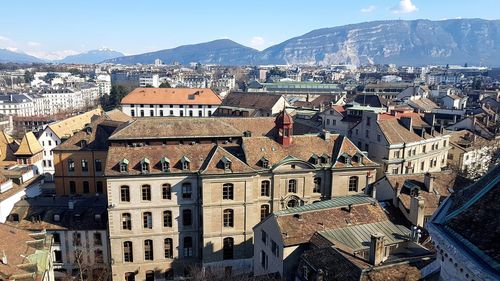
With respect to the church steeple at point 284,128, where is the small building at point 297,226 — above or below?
below

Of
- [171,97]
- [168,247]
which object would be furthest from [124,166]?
[171,97]

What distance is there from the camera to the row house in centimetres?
12788

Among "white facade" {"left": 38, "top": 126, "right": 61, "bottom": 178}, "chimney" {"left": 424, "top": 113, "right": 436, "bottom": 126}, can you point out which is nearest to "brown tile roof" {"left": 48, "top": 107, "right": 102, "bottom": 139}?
"white facade" {"left": 38, "top": 126, "right": 61, "bottom": 178}

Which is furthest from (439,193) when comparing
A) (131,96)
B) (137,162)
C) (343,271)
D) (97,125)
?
(131,96)

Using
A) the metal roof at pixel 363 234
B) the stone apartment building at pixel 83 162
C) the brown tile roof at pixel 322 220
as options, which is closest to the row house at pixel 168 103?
the stone apartment building at pixel 83 162

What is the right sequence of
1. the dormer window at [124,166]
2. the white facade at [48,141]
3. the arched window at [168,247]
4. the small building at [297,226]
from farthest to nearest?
the white facade at [48,141]
the arched window at [168,247]
the dormer window at [124,166]
the small building at [297,226]

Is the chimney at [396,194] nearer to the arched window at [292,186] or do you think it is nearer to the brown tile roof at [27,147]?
the arched window at [292,186]

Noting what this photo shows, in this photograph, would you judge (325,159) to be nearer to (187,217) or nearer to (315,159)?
(315,159)

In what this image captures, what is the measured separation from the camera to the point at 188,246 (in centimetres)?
5594

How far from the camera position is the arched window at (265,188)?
55000mm

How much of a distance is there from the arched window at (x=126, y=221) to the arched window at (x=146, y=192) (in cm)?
301

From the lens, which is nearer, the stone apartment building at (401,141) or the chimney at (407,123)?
the stone apartment building at (401,141)

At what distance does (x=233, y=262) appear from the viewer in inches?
2178

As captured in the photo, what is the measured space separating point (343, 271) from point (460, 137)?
68.6m
